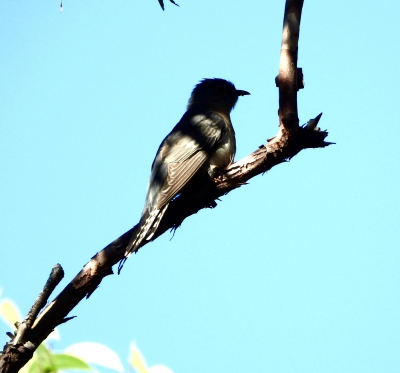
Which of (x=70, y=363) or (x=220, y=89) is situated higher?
(x=220, y=89)

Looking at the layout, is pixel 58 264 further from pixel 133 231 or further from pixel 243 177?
pixel 243 177

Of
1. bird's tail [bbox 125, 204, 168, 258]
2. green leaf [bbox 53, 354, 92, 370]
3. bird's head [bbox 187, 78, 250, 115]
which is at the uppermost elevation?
bird's head [bbox 187, 78, 250, 115]

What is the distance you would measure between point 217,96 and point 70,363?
18.5 ft

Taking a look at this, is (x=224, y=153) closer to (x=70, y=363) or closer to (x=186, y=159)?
(x=186, y=159)

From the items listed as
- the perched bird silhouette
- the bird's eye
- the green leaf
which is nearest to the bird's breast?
the perched bird silhouette

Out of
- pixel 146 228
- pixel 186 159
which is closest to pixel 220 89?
pixel 186 159

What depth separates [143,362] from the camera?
2.82 meters

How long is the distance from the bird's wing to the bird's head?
90cm

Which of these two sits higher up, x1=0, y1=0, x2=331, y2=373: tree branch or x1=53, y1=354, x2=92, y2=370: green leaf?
x1=0, y1=0, x2=331, y2=373: tree branch

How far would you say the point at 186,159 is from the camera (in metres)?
5.90

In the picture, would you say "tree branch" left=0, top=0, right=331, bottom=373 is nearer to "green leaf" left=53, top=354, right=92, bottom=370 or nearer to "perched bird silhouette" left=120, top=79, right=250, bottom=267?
"perched bird silhouette" left=120, top=79, right=250, bottom=267

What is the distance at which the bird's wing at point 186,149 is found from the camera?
552cm

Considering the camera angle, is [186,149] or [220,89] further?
[220,89]

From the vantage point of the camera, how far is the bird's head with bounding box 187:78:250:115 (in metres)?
7.77
